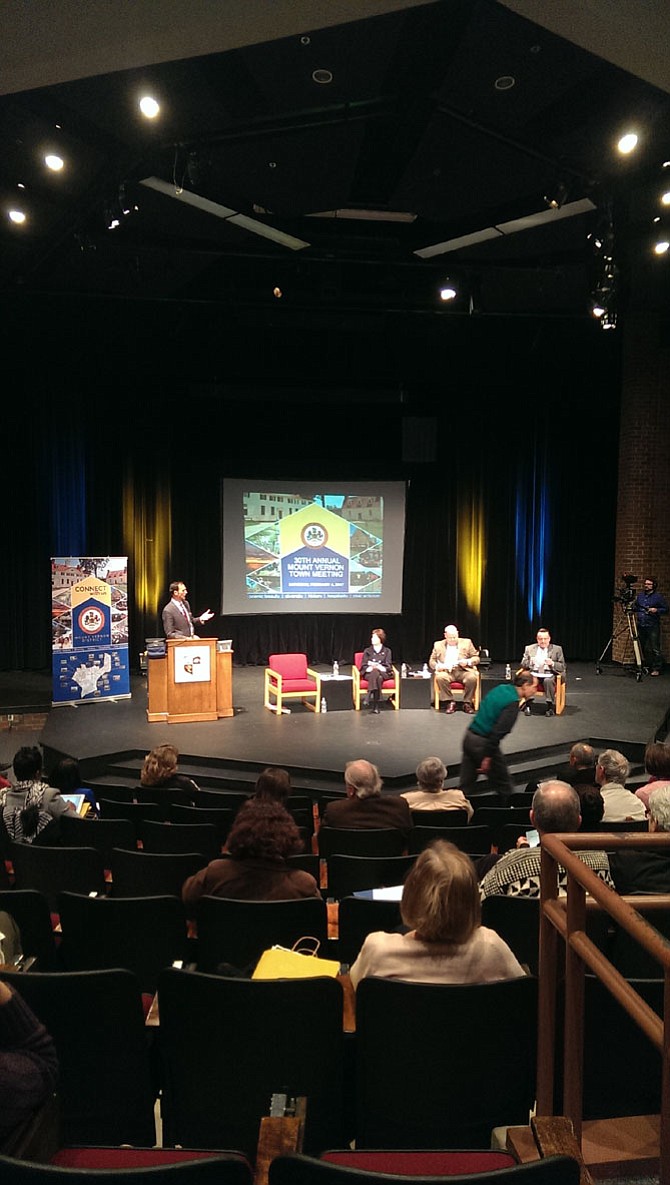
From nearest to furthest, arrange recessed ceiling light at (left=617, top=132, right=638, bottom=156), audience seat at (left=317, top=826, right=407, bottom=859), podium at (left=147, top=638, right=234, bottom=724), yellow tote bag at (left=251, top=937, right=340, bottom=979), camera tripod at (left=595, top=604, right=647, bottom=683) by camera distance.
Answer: yellow tote bag at (left=251, top=937, right=340, bottom=979)
audience seat at (left=317, top=826, right=407, bottom=859)
recessed ceiling light at (left=617, top=132, right=638, bottom=156)
podium at (left=147, top=638, right=234, bottom=724)
camera tripod at (left=595, top=604, right=647, bottom=683)

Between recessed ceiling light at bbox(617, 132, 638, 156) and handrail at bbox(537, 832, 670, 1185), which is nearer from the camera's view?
handrail at bbox(537, 832, 670, 1185)

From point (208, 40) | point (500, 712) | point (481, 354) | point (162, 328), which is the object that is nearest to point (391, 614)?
point (481, 354)

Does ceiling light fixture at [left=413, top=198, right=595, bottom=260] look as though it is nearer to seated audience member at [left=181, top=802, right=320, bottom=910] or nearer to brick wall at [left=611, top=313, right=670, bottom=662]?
brick wall at [left=611, top=313, right=670, bottom=662]

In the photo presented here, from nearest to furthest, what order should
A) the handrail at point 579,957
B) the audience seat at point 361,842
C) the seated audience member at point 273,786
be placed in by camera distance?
1. the handrail at point 579,957
2. the audience seat at point 361,842
3. the seated audience member at point 273,786

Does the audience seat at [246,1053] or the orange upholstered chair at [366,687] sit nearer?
the audience seat at [246,1053]

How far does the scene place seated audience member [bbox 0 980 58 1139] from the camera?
152 cm

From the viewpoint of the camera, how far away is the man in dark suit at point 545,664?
361 inches

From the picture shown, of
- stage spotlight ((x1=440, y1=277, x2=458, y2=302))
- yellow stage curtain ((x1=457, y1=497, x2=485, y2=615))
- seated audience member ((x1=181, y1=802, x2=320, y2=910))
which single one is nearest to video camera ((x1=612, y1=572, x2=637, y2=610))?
yellow stage curtain ((x1=457, y1=497, x2=485, y2=615))

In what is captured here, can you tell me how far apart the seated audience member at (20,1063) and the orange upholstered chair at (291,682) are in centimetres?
752

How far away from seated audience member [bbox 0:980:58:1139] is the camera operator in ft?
34.9

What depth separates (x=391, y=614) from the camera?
474 inches

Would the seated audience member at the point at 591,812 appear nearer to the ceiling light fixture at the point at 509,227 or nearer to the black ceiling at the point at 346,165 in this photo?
the black ceiling at the point at 346,165

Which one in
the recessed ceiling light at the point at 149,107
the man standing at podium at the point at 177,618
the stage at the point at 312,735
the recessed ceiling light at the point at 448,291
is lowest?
the stage at the point at 312,735

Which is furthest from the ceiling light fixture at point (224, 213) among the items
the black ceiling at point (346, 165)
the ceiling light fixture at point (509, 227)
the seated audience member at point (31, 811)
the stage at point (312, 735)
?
the seated audience member at point (31, 811)
